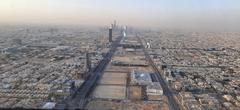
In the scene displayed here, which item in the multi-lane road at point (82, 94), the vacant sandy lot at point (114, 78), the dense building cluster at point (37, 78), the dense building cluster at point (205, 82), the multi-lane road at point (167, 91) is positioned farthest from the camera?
the vacant sandy lot at point (114, 78)

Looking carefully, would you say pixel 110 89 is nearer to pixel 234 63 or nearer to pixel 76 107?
pixel 76 107

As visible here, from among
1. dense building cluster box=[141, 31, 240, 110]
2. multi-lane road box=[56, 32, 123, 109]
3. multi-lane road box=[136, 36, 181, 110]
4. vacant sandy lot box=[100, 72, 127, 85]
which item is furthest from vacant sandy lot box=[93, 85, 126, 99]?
dense building cluster box=[141, 31, 240, 110]

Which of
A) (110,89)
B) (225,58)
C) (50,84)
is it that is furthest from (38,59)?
(225,58)

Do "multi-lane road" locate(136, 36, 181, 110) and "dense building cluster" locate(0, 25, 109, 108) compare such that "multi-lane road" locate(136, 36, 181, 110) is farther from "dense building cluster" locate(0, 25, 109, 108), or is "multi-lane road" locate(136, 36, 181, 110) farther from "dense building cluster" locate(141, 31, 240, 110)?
"dense building cluster" locate(0, 25, 109, 108)

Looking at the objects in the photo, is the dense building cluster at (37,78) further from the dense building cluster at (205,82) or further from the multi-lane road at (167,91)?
the dense building cluster at (205,82)

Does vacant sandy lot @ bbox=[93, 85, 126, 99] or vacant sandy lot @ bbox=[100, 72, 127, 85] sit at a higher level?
vacant sandy lot @ bbox=[93, 85, 126, 99]

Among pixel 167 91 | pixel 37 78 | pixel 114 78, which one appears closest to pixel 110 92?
pixel 167 91

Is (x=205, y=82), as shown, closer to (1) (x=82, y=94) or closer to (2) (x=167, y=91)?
(2) (x=167, y=91)

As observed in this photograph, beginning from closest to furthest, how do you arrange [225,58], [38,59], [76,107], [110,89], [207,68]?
[76,107] → [110,89] → [207,68] → [38,59] → [225,58]

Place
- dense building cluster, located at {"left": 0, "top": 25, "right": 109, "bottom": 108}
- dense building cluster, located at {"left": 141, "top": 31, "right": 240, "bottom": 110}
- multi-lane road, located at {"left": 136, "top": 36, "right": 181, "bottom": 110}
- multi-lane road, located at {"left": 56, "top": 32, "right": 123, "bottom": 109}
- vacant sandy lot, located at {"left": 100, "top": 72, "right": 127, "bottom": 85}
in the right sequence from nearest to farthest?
multi-lane road, located at {"left": 56, "top": 32, "right": 123, "bottom": 109} → multi-lane road, located at {"left": 136, "top": 36, "right": 181, "bottom": 110} → dense building cluster, located at {"left": 0, "top": 25, "right": 109, "bottom": 108} → dense building cluster, located at {"left": 141, "top": 31, "right": 240, "bottom": 110} → vacant sandy lot, located at {"left": 100, "top": 72, "right": 127, "bottom": 85}

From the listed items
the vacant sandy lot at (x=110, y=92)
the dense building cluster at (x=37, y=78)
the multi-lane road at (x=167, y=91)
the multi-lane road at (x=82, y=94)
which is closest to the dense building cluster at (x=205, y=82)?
the multi-lane road at (x=167, y=91)

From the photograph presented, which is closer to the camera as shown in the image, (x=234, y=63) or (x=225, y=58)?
(x=234, y=63)
